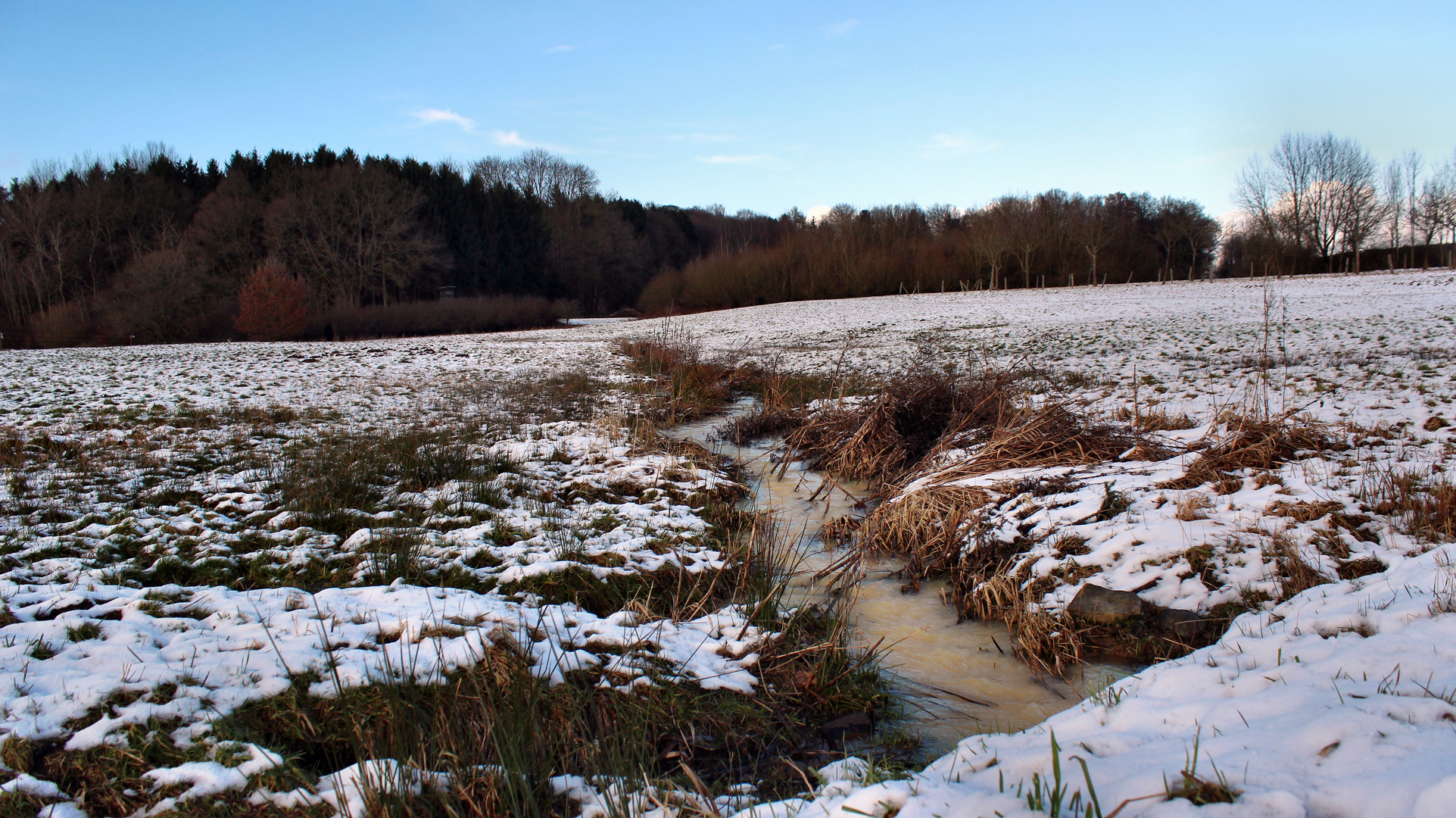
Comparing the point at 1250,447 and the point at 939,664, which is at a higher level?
the point at 1250,447

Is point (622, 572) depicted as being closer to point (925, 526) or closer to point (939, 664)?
point (939, 664)

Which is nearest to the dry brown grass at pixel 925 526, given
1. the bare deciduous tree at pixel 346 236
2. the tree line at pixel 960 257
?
the bare deciduous tree at pixel 346 236

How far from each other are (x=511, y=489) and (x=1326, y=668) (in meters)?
5.85

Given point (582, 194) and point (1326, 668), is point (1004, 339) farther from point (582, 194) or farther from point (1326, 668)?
point (582, 194)

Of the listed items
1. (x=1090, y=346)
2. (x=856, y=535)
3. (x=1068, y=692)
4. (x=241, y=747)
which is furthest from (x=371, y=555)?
(x=1090, y=346)

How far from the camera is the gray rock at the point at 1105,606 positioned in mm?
4004

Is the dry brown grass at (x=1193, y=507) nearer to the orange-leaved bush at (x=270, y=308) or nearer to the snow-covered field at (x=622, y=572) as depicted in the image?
the snow-covered field at (x=622, y=572)

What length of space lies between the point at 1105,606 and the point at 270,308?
34.9 meters

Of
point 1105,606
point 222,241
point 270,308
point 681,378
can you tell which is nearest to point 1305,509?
point 1105,606

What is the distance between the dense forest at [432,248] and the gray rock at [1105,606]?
34.7 meters

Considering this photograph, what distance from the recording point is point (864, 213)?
53.1 meters

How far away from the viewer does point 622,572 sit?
4762 mm

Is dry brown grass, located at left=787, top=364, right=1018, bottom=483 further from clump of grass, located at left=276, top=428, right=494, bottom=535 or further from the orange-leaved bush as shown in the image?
the orange-leaved bush

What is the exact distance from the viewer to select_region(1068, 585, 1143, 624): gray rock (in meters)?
4.00
